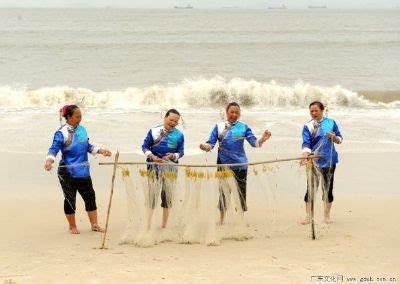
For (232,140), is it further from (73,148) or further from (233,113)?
(73,148)

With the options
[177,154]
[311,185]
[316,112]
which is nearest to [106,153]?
[177,154]

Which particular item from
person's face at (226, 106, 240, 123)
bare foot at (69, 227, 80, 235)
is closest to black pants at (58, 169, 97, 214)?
bare foot at (69, 227, 80, 235)

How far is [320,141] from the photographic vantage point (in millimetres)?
7184

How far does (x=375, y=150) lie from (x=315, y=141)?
14.7 feet

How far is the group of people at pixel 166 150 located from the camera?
673 cm

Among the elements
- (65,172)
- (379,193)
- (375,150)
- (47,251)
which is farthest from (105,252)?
(375,150)

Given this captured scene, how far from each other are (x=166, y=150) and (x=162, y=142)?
0.10 meters

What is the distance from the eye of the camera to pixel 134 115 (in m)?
16.3

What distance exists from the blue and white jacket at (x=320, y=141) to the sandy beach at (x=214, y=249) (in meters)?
0.79

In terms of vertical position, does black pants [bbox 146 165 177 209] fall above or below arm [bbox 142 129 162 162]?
below

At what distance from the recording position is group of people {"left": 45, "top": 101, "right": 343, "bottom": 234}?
6727mm

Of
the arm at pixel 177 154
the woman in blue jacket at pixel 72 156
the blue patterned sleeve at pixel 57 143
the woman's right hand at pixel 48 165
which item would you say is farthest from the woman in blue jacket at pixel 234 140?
the woman's right hand at pixel 48 165

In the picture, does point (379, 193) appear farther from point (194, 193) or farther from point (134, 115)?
point (134, 115)

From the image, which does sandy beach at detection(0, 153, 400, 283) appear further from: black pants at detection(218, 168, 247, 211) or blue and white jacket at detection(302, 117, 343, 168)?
blue and white jacket at detection(302, 117, 343, 168)
